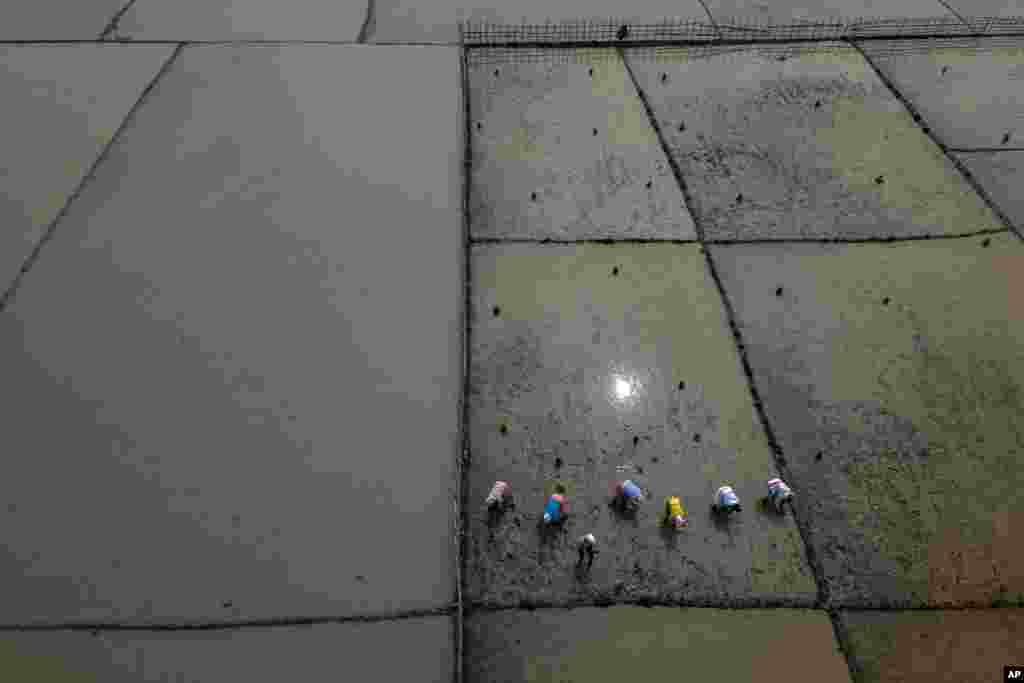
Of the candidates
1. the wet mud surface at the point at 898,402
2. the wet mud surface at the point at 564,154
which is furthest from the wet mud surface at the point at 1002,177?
the wet mud surface at the point at 564,154

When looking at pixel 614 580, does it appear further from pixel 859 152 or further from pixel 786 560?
pixel 859 152

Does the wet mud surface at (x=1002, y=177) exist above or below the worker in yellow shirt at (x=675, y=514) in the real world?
above

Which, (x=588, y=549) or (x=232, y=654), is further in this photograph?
(x=588, y=549)

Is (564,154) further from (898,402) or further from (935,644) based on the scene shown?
(935,644)

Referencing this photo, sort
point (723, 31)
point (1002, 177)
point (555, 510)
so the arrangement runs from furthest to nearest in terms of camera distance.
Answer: point (723, 31) → point (1002, 177) → point (555, 510)

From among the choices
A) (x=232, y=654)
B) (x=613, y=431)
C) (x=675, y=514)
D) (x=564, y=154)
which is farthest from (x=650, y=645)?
(x=564, y=154)

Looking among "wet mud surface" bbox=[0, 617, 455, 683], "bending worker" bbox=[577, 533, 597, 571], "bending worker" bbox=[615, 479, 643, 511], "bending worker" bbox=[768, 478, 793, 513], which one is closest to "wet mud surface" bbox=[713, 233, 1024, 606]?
"bending worker" bbox=[768, 478, 793, 513]

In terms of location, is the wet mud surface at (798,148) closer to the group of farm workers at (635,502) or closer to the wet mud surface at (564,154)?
the wet mud surface at (564,154)
